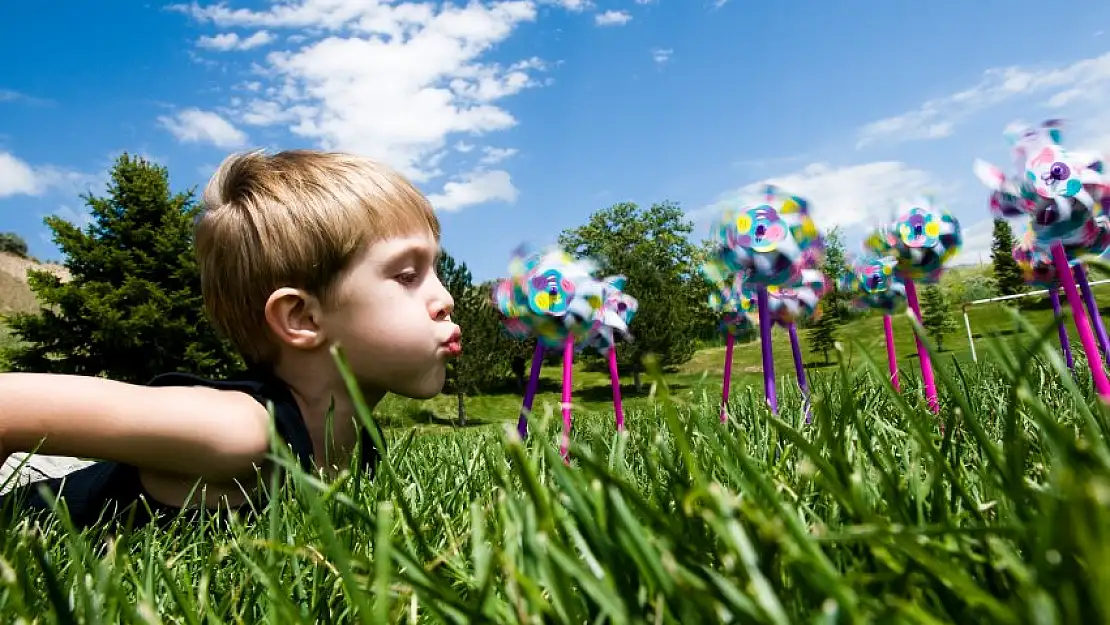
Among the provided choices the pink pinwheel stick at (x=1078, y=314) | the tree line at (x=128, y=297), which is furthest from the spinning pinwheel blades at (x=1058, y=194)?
the tree line at (x=128, y=297)

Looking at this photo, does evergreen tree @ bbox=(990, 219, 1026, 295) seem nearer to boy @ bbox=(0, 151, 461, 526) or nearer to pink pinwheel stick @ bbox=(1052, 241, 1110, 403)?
pink pinwheel stick @ bbox=(1052, 241, 1110, 403)

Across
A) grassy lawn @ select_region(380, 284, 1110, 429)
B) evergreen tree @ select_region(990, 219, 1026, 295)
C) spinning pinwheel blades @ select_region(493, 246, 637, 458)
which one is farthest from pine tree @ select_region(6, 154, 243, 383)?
evergreen tree @ select_region(990, 219, 1026, 295)

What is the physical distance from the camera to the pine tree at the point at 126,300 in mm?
16469

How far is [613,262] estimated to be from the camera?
93.8 ft

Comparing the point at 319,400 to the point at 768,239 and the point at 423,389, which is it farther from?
the point at 768,239

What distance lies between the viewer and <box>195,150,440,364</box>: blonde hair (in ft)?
5.71

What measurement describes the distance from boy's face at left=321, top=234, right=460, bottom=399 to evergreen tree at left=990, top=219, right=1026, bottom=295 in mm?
30928

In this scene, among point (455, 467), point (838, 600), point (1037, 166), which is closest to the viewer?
point (838, 600)

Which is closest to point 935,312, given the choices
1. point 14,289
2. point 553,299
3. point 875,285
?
point 875,285

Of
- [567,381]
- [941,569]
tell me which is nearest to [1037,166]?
[567,381]

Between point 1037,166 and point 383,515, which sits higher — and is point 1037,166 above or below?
above

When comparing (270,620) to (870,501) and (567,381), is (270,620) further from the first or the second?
(567,381)

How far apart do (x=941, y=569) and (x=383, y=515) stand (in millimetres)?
332

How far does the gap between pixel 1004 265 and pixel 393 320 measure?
110 feet
